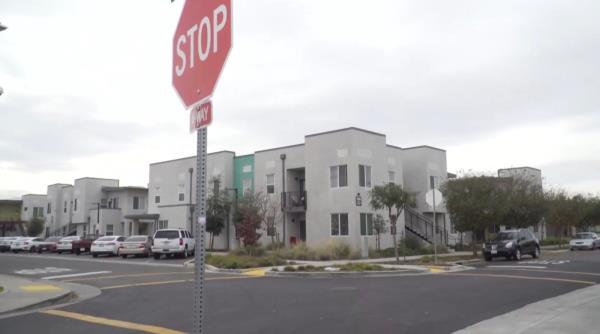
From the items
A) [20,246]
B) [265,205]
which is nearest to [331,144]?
[265,205]

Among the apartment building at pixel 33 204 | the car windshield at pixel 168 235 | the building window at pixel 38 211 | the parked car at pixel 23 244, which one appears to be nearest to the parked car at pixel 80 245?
the parked car at pixel 23 244

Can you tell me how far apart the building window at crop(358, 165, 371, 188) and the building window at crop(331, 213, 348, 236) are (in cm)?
222

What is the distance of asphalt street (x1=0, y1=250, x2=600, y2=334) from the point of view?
8867 millimetres

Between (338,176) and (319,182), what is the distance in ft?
4.67

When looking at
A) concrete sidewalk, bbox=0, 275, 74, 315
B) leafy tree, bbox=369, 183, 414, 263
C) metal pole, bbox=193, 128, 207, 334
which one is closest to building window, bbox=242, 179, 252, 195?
leafy tree, bbox=369, 183, 414, 263

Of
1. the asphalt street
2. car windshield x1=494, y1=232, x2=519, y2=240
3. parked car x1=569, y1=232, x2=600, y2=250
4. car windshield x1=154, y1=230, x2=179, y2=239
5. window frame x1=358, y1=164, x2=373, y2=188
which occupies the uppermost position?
window frame x1=358, y1=164, x2=373, y2=188

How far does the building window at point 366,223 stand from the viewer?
31858mm

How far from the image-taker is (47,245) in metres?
42.9

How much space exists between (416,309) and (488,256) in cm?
1828

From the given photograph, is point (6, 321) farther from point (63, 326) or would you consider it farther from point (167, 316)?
point (167, 316)

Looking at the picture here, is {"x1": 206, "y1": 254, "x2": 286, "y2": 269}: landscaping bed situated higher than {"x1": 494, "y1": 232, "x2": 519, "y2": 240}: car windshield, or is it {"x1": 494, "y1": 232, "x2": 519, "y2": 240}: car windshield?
{"x1": 494, "y1": 232, "x2": 519, "y2": 240}: car windshield

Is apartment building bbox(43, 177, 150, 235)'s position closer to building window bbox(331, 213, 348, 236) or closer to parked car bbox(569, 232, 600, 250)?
building window bbox(331, 213, 348, 236)

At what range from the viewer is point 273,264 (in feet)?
76.7

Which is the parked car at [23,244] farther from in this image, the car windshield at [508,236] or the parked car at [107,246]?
the car windshield at [508,236]
